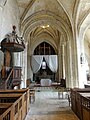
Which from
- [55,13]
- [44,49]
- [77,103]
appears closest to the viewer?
[77,103]

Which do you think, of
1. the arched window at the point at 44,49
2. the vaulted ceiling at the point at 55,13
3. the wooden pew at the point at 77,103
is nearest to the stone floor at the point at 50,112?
the wooden pew at the point at 77,103

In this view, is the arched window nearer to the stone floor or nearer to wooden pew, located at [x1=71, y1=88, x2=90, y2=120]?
the stone floor

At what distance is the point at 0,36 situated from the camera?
6996 mm

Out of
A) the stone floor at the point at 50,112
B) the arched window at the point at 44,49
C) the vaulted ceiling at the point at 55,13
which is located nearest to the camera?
the stone floor at the point at 50,112

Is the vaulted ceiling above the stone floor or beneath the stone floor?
above

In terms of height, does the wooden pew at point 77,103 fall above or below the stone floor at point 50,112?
above

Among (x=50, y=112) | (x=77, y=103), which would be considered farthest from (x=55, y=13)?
(x=77, y=103)

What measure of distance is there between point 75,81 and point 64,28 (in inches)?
173

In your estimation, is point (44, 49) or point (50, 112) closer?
point (50, 112)

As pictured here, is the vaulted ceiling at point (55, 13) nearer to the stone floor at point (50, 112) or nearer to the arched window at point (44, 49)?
the stone floor at point (50, 112)

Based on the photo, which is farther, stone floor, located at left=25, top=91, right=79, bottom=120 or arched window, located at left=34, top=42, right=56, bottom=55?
arched window, located at left=34, top=42, right=56, bottom=55

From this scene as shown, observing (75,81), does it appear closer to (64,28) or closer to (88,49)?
(64,28)

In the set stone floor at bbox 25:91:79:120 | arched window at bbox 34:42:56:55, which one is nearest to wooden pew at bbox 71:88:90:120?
stone floor at bbox 25:91:79:120

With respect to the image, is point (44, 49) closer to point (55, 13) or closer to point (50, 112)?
point (55, 13)
